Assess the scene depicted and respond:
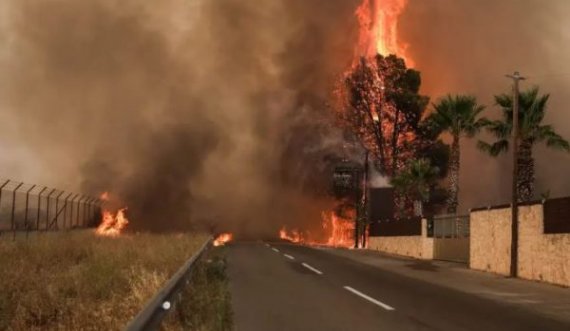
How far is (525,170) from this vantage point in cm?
3669

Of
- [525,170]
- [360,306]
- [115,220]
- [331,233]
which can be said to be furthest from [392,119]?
[360,306]

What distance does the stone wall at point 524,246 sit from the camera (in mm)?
19188

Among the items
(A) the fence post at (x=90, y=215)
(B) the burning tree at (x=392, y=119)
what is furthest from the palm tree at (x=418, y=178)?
(A) the fence post at (x=90, y=215)

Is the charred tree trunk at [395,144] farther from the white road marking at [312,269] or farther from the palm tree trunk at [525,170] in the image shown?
the white road marking at [312,269]

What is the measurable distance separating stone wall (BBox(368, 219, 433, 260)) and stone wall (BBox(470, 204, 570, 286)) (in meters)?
7.99

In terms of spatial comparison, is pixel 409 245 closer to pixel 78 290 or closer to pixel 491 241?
pixel 491 241

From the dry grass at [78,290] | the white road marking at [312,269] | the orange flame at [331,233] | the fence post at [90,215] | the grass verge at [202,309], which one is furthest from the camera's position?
the orange flame at [331,233]

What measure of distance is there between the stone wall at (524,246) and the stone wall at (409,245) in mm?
7992

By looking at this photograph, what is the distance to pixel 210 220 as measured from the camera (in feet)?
270

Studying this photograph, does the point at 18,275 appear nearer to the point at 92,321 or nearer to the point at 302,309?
the point at 92,321

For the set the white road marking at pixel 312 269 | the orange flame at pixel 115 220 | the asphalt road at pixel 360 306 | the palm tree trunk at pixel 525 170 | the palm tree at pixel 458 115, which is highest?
the palm tree at pixel 458 115

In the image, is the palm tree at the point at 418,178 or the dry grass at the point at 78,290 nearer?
the dry grass at the point at 78,290

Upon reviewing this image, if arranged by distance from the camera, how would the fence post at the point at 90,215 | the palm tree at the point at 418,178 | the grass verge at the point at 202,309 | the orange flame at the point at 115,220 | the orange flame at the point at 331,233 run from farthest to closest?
the orange flame at the point at 331,233
the orange flame at the point at 115,220
the fence post at the point at 90,215
the palm tree at the point at 418,178
the grass verge at the point at 202,309

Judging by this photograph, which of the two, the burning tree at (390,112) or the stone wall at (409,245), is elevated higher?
the burning tree at (390,112)
